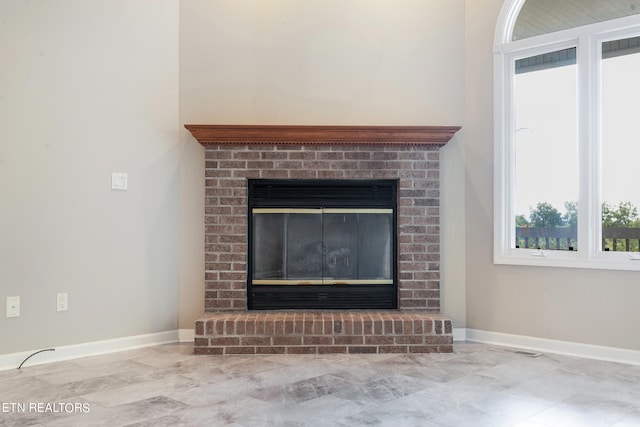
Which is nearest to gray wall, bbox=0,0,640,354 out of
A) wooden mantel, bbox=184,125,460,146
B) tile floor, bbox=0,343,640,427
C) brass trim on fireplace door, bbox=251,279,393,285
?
wooden mantel, bbox=184,125,460,146

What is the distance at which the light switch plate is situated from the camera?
3.56m

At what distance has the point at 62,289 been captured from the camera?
3338mm

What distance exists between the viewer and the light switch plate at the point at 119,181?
3564mm

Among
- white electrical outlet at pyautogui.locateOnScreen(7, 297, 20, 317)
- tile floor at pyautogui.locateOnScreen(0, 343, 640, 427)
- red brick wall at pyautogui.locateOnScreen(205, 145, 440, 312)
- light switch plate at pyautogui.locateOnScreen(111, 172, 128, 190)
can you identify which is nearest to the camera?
tile floor at pyautogui.locateOnScreen(0, 343, 640, 427)

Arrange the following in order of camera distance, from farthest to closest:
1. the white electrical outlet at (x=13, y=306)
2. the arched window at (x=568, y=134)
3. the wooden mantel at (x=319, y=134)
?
the wooden mantel at (x=319, y=134) < the arched window at (x=568, y=134) < the white electrical outlet at (x=13, y=306)

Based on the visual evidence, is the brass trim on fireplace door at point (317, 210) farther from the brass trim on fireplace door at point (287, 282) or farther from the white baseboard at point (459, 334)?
the white baseboard at point (459, 334)

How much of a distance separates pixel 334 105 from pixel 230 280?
1.54 meters

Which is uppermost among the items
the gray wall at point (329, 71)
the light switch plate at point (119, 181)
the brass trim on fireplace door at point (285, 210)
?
the gray wall at point (329, 71)

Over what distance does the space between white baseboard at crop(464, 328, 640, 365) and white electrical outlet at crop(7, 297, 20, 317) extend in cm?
309

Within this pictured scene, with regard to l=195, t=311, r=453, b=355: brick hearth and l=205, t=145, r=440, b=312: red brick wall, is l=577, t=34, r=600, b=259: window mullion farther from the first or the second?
l=195, t=311, r=453, b=355: brick hearth

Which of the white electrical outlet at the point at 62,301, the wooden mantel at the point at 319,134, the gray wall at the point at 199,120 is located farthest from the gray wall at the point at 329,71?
the white electrical outlet at the point at 62,301

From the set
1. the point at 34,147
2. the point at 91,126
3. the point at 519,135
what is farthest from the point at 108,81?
the point at 519,135

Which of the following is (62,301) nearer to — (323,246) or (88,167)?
(88,167)

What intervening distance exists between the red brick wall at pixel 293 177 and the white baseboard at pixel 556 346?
407 mm
